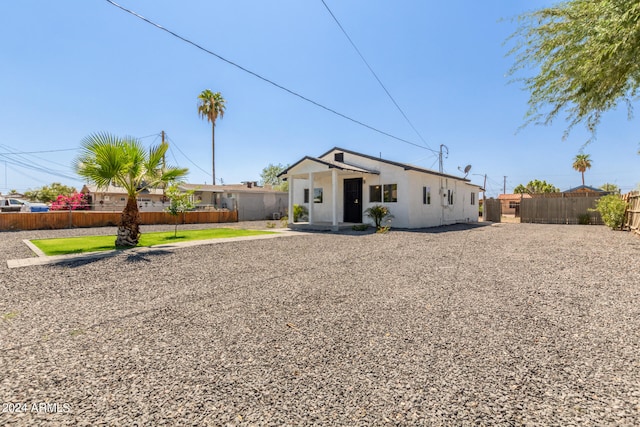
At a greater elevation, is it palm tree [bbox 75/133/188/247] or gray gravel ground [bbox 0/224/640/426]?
palm tree [bbox 75/133/188/247]

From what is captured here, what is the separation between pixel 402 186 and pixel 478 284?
35.8 ft

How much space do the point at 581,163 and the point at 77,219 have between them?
217ft

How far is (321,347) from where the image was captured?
292 cm

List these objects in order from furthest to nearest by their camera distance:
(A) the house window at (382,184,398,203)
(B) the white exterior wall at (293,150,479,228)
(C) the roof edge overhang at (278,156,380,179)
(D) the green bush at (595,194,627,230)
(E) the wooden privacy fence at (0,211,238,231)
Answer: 1. (A) the house window at (382,184,398,203)
2. (B) the white exterior wall at (293,150,479,228)
3. (C) the roof edge overhang at (278,156,380,179)
4. (E) the wooden privacy fence at (0,211,238,231)
5. (D) the green bush at (595,194,627,230)

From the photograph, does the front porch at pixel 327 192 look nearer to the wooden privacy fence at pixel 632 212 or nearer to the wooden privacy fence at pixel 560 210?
the wooden privacy fence at pixel 632 212

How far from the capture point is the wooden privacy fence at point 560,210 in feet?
62.8

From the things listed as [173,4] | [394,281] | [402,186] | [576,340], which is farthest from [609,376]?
[402,186]

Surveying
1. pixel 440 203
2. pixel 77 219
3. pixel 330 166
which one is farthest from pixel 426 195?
pixel 77 219

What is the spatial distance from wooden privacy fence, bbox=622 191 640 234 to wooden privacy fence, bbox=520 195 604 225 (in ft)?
16.6

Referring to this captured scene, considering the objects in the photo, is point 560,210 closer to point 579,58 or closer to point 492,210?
point 492,210

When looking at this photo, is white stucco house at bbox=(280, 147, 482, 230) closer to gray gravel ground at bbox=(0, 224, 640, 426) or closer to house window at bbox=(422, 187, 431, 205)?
house window at bbox=(422, 187, 431, 205)

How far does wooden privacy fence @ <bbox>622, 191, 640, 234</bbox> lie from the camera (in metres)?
11.9

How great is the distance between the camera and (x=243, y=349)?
2891 millimetres

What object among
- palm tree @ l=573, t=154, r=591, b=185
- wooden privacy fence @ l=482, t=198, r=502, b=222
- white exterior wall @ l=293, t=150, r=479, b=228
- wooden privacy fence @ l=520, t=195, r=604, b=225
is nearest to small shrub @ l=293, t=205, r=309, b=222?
white exterior wall @ l=293, t=150, r=479, b=228
